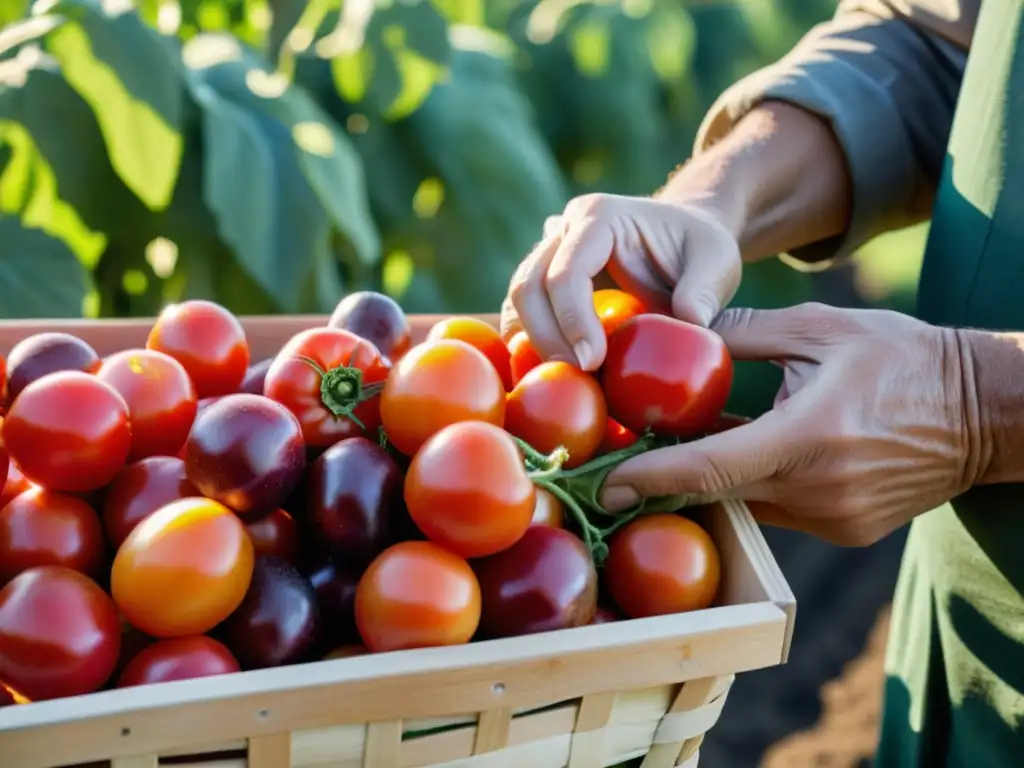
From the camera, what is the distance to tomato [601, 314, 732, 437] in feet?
3.31

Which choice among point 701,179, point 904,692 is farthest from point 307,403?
point 904,692

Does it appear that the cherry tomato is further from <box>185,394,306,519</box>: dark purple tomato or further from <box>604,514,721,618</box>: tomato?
<box>604,514,721,618</box>: tomato

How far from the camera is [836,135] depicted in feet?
4.69

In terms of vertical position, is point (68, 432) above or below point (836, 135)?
below

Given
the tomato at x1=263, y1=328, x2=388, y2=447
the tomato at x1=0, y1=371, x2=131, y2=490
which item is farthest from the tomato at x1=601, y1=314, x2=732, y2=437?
the tomato at x1=0, y1=371, x2=131, y2=490

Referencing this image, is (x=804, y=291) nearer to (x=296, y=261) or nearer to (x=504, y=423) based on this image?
(x=296, y=261)

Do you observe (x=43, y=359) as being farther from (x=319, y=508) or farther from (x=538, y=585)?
(x=538, y=585)

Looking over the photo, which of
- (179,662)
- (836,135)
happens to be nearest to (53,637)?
(179,662)

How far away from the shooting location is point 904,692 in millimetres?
1439

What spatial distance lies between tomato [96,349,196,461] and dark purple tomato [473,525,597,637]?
13.5 inches

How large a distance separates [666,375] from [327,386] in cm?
33

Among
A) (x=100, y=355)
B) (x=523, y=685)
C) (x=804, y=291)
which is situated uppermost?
(x=523, y=685)

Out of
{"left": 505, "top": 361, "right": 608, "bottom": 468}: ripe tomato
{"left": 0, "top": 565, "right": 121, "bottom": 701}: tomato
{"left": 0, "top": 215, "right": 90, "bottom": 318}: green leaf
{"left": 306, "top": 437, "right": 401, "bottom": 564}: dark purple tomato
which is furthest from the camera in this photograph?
{"left": 0, "top": 215, "right": 90, "bottom": 318}: green leaf

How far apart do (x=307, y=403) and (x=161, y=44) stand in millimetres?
1295
